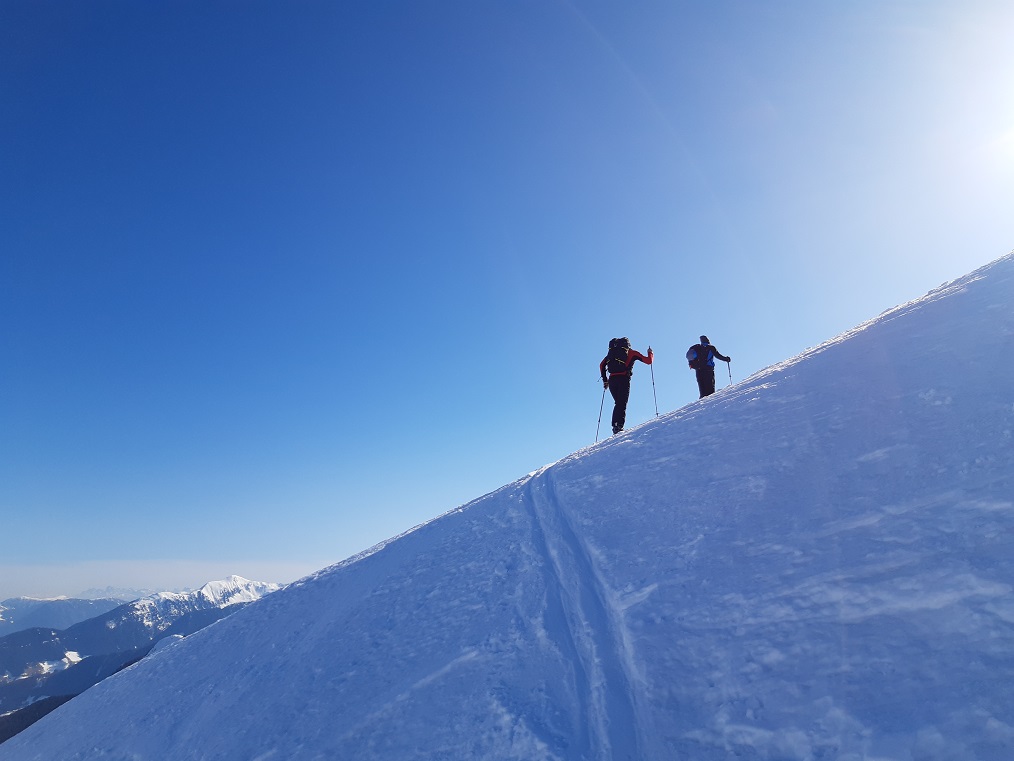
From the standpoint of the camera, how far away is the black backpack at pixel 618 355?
16.5 metres

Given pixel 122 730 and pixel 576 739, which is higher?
pixel 122 730

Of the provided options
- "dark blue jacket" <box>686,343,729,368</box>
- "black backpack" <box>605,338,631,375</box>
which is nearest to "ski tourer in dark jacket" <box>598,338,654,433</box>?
"black backpack" <box>605,338,631,375</box>

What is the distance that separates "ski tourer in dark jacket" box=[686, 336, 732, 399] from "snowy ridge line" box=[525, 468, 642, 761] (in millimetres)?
11112

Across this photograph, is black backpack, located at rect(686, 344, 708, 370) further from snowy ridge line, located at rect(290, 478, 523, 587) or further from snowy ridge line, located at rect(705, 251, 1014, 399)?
snowy ridge line, located at rect(290, 478, 523, 587)

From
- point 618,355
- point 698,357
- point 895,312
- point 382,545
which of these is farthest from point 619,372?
point 382,545

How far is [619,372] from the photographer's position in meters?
16.4

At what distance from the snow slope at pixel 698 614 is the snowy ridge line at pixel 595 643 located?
3 cm

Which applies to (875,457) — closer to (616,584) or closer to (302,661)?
(616,584)

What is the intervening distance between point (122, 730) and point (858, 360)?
12.9 metres

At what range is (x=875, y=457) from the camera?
6.33 m

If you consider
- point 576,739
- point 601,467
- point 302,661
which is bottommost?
point 576,739

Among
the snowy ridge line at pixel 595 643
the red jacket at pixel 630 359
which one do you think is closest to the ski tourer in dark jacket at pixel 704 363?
the red jacket at pixel 630 359

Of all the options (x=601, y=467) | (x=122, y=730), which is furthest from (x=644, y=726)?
(x=122, y=730)

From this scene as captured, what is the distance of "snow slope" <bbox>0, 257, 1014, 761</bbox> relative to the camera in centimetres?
403
